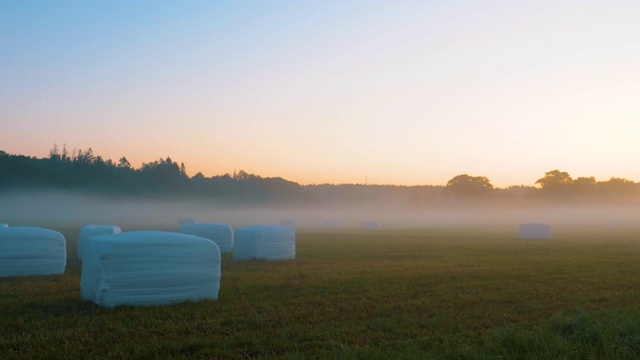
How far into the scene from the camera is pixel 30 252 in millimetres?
17375

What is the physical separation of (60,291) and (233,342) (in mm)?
7116

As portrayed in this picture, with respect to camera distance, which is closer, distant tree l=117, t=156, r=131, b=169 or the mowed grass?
the mowed grass

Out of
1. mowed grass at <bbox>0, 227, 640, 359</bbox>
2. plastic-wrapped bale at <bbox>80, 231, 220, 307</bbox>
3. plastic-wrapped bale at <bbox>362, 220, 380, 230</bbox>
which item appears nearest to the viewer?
mowed grass at <bbox>0, 227, 640, 359</bbox>

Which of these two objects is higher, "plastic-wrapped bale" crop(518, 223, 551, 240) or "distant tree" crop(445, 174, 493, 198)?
"distant tree" crop(445, 174, 493, 198)

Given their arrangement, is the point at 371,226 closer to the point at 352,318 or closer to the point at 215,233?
the point at 215,233

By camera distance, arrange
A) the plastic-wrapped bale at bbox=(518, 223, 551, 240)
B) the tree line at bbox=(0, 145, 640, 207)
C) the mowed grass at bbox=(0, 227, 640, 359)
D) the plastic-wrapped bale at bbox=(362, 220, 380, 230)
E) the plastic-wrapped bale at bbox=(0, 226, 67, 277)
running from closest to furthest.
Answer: the mowed grass at bbox=(0, 227, 640, 359), the plastic-wrapped bale at bbox=(0, 226, 67, 277), the plastic-wrapped bale at bbox=(518, 223, 551, 240), the plastic-wrapped bale at bbox=(362, 220, 380, 230), the tree line at bbox=(0, 145, 640, 207)

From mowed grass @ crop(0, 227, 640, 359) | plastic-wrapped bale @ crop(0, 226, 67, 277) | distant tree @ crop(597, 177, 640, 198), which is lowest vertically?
mowed grass @ crop(0, 227, 640, 359)

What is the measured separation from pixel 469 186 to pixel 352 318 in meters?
133

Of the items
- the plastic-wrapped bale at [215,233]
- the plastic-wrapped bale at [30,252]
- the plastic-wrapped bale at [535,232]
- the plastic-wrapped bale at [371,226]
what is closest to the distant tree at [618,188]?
the plastic-wrapped bale at [371,226]

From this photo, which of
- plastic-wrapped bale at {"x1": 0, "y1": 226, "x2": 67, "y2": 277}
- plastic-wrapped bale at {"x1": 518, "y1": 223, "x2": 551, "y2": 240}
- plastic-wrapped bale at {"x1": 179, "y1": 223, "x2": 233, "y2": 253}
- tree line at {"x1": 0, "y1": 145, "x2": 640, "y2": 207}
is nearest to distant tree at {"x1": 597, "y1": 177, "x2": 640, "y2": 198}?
tree line at {"x1": 0, "y1": 145, "x2": 640, "y2": 207}

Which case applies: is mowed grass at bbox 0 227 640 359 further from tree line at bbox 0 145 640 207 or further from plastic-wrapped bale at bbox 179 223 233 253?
tree line at bbox 0 145 640 207

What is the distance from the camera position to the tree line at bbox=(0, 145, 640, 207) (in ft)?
408

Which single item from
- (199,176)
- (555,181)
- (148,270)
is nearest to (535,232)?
(148,270)

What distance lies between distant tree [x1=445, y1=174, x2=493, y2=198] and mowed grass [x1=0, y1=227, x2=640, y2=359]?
12241 centimetres
